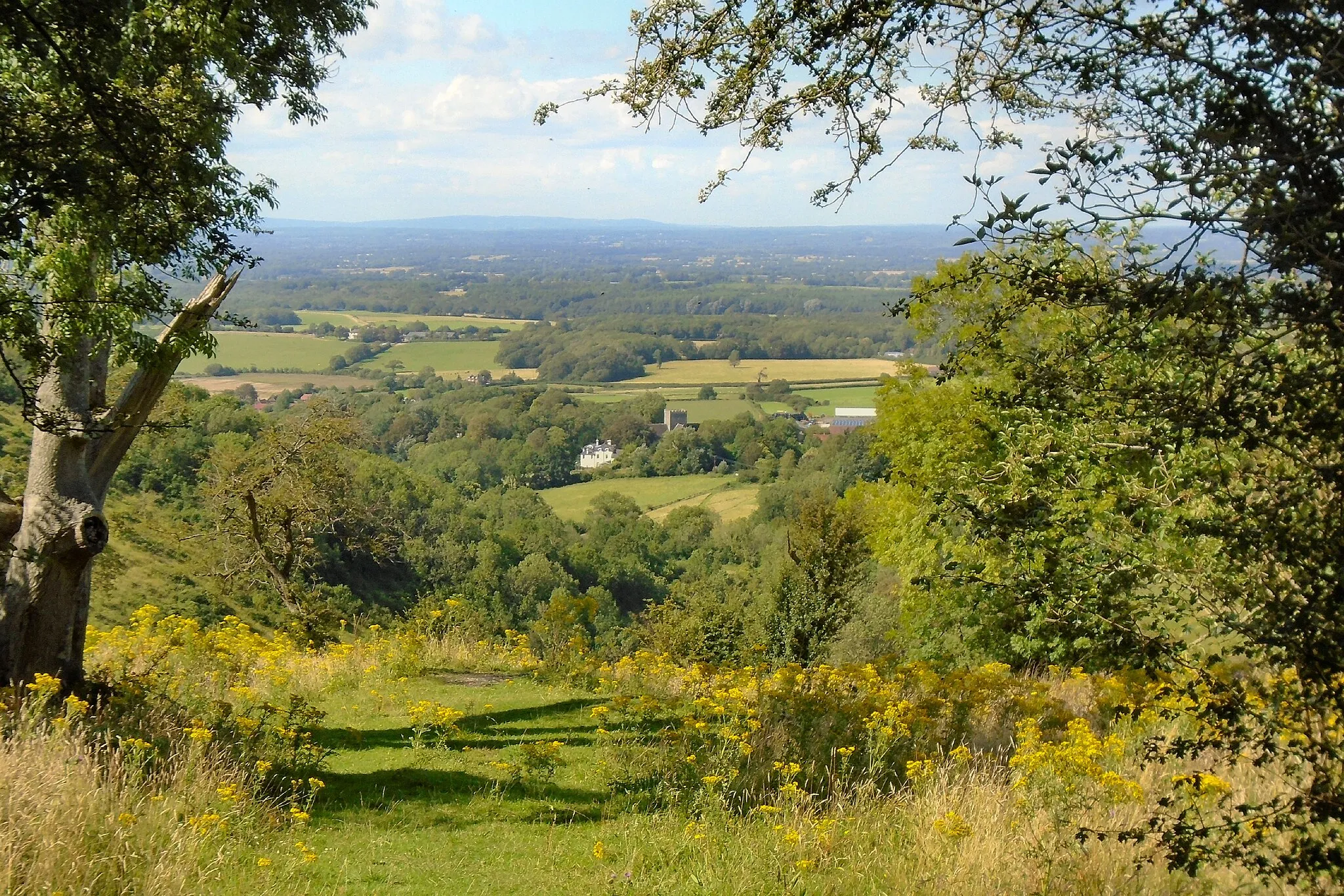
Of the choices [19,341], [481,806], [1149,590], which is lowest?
[481,806]

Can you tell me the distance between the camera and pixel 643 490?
251ft

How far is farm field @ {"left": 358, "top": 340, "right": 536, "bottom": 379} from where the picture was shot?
364ft

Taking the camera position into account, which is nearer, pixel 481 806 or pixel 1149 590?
pixel 1149 590

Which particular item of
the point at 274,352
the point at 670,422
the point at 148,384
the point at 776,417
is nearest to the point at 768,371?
the point at 776,417

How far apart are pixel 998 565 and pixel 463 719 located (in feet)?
21.2

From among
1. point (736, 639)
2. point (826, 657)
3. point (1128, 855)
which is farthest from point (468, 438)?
point (1128, 855)

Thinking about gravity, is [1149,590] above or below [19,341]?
below

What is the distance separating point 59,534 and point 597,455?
79.8 metres

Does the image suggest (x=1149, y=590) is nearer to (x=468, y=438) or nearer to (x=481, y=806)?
(x=481, y=806)

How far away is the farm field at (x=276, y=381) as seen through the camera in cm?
8306

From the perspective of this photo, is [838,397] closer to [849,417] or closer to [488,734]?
[849,417]

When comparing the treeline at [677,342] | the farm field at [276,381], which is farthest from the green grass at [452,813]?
the treeline at [677,342]

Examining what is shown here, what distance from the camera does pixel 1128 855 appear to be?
4.37 metres

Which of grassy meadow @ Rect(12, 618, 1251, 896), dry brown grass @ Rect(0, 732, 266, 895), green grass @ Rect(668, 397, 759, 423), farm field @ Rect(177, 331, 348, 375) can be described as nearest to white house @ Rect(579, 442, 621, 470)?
green grass @ Rect(668, 397, 759, 423)
